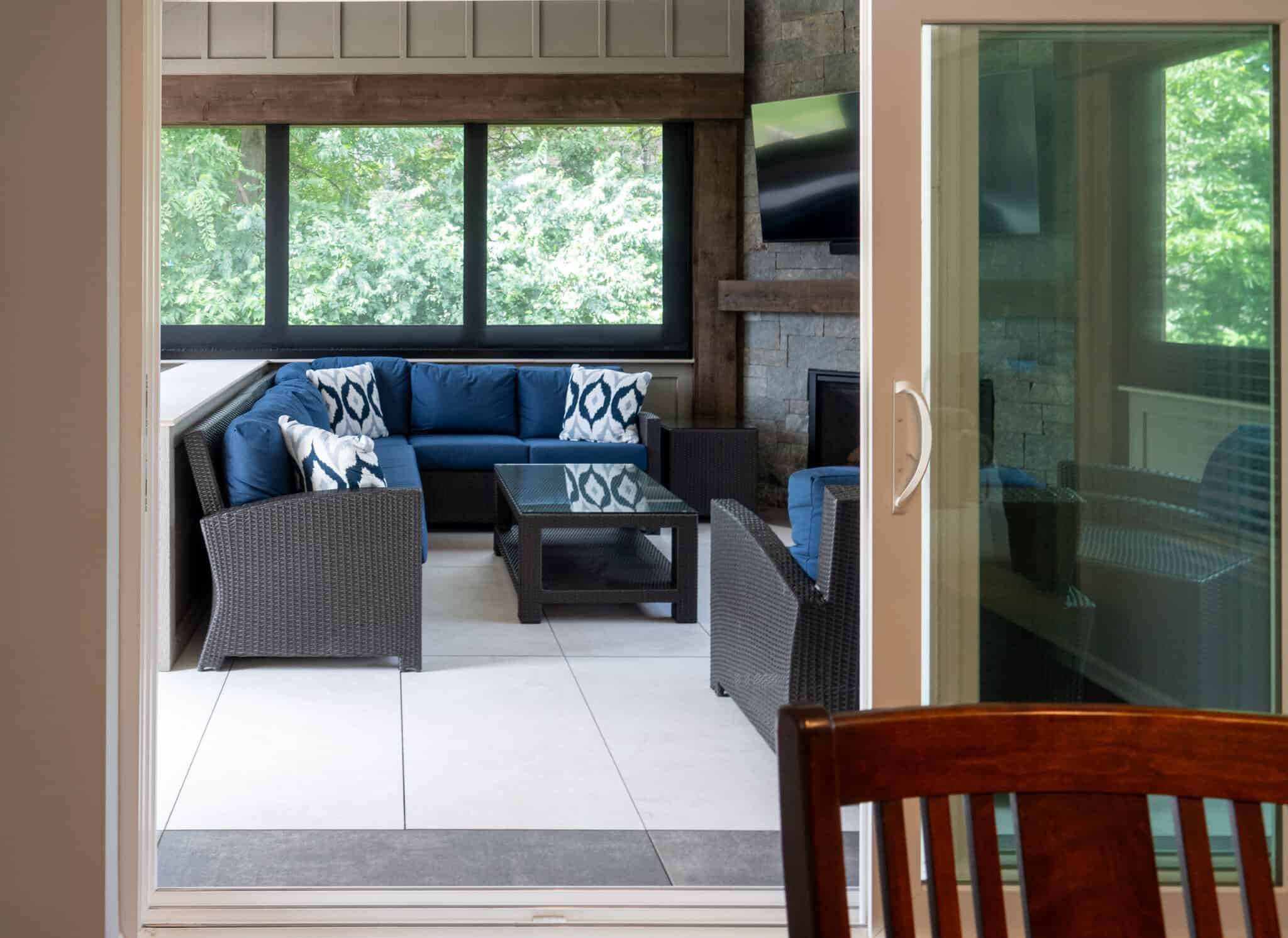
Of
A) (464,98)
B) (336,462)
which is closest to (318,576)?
(336,462)

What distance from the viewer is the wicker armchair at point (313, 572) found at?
175 inches

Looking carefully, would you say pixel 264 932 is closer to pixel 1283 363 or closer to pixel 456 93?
pixel 1283 363

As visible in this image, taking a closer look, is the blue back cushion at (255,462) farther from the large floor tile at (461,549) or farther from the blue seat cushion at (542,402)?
the blue seat cushion at (542,402)

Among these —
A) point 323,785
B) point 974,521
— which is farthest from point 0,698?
point 974,521

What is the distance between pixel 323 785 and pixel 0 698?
1.24 metres

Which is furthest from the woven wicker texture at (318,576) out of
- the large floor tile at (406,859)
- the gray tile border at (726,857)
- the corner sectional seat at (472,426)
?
the corner sectional seat at (472,426)

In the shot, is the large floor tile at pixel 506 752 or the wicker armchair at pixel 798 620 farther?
the wicker armchair at pixel 798 620

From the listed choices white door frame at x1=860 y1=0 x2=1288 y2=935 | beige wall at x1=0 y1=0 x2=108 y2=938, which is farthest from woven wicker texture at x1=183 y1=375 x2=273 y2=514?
white door frame at x1=860 y1=0 x2=1288 y2=935

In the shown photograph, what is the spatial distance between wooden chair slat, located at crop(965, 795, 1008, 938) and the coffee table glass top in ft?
13.7

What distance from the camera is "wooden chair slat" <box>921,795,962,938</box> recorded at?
98 centimetres

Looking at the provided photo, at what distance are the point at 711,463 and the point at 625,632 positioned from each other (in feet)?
8.08

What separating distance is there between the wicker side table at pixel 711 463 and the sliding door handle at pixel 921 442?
5.09 m

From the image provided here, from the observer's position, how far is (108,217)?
7.30ft

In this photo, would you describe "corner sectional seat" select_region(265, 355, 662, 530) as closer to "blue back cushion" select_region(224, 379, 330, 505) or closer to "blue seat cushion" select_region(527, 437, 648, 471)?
"blue seat cushion" select_region(527, 437, 648, 471)
